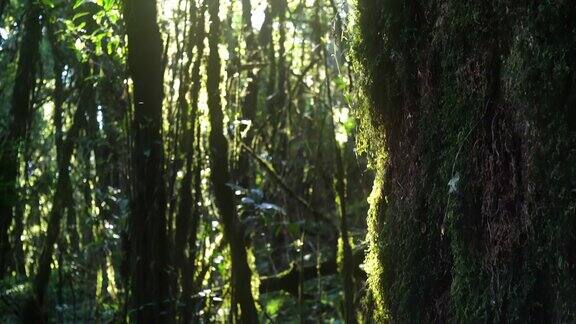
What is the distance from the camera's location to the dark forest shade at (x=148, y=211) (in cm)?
479

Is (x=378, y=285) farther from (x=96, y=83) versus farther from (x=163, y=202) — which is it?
(x=96, y=83)

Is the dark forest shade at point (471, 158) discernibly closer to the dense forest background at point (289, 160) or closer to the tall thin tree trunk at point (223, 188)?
the dense forest background at point (289, 160)

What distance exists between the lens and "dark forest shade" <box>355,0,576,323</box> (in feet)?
6.53

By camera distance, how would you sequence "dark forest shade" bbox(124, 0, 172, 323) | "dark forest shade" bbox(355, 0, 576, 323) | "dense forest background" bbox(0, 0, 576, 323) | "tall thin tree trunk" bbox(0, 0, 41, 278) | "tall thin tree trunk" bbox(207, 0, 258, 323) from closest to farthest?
"dark forest shade" bbox(355, 0, 576, 323), "dense forest background" bbox(0, 0, 576, 323), "dark forest shade" bbox(124, 0, 172, 323), "tall thin tree trunk" bbox(207, 0, 258, 323), "tall thin tree trunk" bbox(0, 0, 41, 278)

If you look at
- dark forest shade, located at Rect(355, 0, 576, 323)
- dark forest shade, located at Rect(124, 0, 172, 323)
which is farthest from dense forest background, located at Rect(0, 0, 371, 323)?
dark forest shade, located at Rect(355, 0, 576, 323)

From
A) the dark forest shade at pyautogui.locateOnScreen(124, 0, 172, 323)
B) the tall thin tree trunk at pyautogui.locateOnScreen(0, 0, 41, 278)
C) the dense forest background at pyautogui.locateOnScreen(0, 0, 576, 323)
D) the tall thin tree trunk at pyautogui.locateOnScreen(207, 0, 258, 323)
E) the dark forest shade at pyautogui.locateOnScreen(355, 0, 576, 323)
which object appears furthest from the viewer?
the tall thin tree trunk at pyautogui.locateOnScreen(0, 0, 41, 278)

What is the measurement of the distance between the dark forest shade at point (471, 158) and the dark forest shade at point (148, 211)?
2.10m

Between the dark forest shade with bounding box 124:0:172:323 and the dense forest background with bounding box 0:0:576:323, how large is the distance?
0.04 ft

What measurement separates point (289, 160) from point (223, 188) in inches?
112

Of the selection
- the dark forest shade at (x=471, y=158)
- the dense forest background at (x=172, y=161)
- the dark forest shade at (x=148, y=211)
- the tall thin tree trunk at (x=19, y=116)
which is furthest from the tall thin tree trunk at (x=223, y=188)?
the tall thin tree trunk at (x=19, y=116)

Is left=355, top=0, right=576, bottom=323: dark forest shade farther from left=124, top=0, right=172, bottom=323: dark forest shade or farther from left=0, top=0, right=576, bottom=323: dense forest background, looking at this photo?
left=124, top=0, right=172, bottom=323: dark forest shade

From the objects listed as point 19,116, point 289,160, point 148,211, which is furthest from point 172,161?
point 289,160

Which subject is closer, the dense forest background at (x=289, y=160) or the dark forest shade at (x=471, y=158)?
the dark forest shade at (x=471, y=158)

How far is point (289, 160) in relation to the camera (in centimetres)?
786
